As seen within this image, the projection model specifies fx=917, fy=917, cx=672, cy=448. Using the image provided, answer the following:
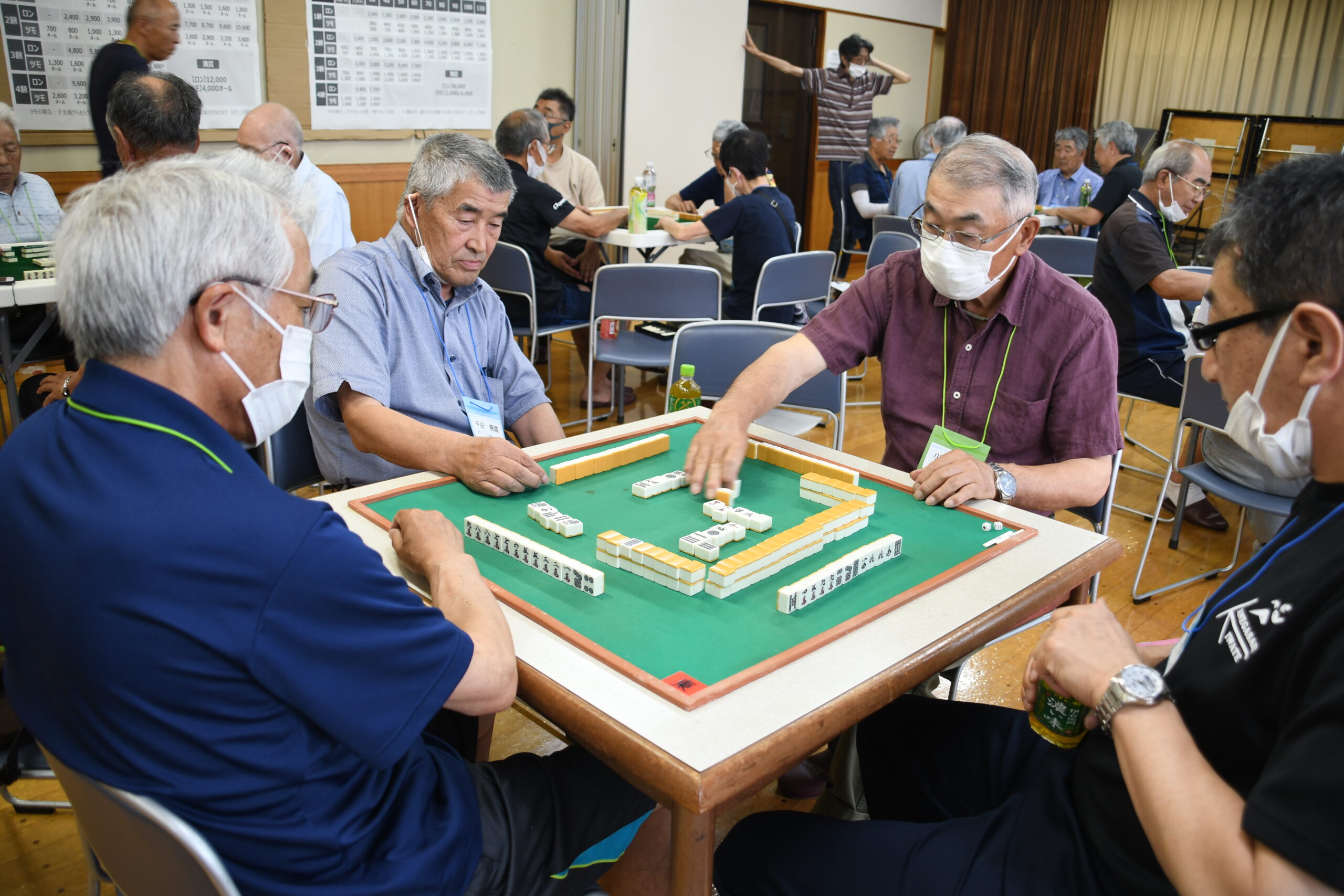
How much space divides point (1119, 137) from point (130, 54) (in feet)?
18.9

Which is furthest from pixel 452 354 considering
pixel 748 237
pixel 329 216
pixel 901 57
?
pixel 901 57

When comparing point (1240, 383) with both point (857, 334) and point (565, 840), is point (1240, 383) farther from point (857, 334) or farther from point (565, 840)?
point (857, 334)

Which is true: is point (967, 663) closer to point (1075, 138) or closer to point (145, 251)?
point (145, 251)

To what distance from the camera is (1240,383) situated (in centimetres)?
107

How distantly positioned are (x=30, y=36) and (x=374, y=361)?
3.80 meters

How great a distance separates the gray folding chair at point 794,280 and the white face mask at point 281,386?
3298 mm

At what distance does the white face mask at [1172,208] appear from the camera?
13.1 feet

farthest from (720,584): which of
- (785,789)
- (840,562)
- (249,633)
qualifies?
(785,789)

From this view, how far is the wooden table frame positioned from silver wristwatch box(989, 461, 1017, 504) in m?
0.64

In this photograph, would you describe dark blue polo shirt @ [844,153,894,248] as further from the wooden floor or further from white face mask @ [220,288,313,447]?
white face mask @ [220,288,313,447]

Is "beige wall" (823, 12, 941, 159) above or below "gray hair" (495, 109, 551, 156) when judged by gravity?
above

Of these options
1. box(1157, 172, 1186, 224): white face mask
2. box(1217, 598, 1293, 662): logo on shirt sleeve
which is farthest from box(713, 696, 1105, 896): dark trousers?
box(1157, 172, 1186, 224): white face mask

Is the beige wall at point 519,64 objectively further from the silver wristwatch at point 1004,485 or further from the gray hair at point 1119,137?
the silver wristwatch at point 1004,485

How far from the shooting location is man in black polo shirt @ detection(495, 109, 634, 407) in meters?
4.66
